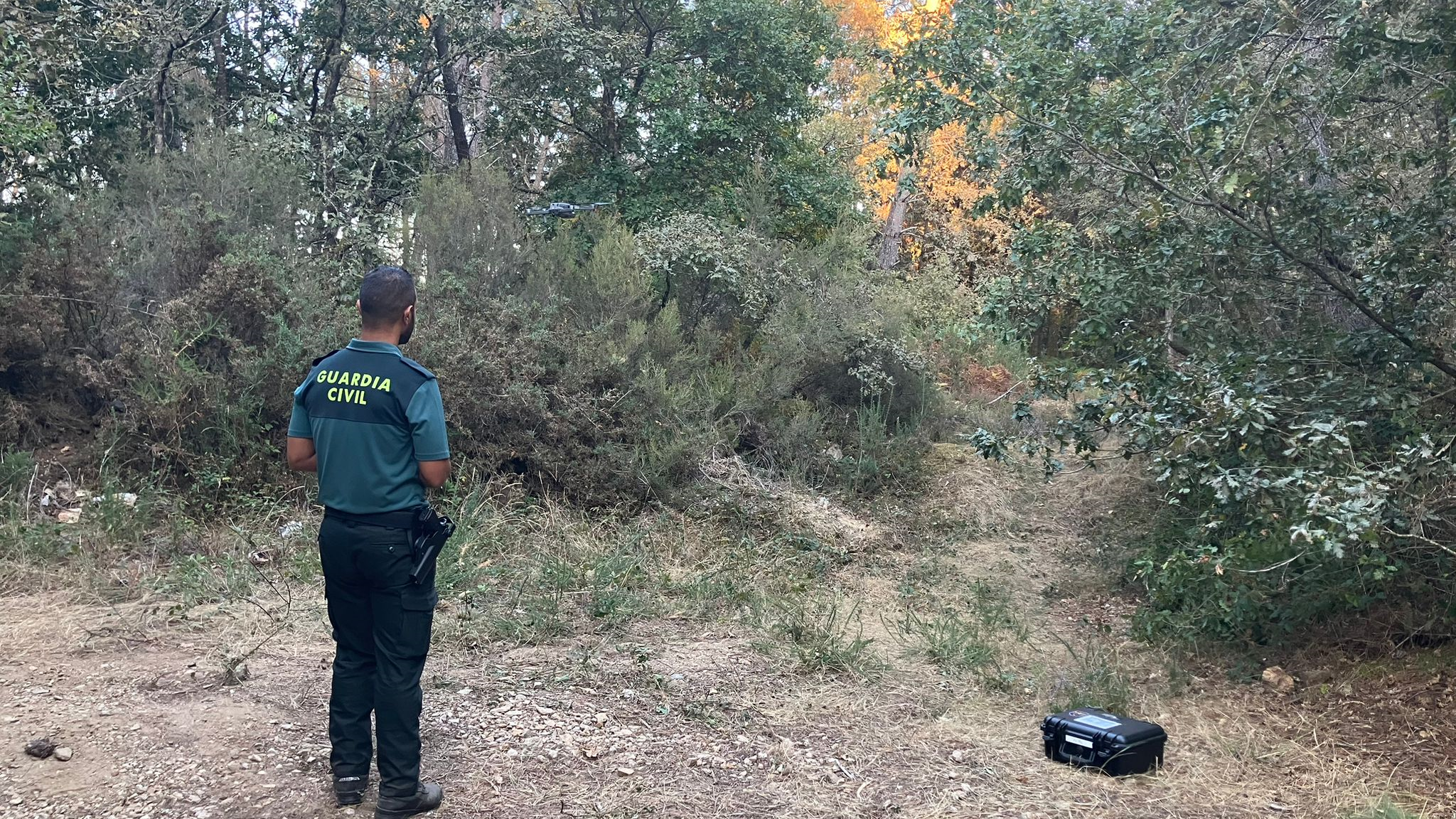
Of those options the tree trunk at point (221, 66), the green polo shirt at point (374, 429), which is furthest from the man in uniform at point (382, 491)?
the tree trunk at point (221, 66)

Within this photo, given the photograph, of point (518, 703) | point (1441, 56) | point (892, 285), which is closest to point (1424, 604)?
point (1441, 56)

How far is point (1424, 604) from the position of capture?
4863 mm

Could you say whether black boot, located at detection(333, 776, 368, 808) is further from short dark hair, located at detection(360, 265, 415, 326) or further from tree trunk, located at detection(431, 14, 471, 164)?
tree trunk, located at detection(431, 14, 471, 164)

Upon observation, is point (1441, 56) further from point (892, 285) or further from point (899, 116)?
point (892, 285)

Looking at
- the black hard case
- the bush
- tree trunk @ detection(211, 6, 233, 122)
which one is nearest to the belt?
the black hard case

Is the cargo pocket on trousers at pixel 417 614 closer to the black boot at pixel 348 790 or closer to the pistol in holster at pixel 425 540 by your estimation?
the pistol in holster at pixel 425 540

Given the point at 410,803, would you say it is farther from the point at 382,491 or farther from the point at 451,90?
the point at 451,90

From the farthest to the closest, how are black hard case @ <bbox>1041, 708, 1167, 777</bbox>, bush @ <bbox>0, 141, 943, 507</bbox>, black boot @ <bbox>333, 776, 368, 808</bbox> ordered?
bush @ <bbox>0, 141, 943, 507</bbox> → black hard case @ <bbox>1041, 708, 1167, 777</bbox> → black boot @ <bbox>333, 776, 368, 808</bbox>

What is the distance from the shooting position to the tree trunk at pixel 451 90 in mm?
10281

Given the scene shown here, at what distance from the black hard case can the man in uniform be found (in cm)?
244

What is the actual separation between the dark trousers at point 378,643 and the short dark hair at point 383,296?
637 millimetres

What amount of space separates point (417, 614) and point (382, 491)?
0.40 meters

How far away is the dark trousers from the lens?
303cm

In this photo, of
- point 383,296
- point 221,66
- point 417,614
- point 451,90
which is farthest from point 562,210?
point 417,614
